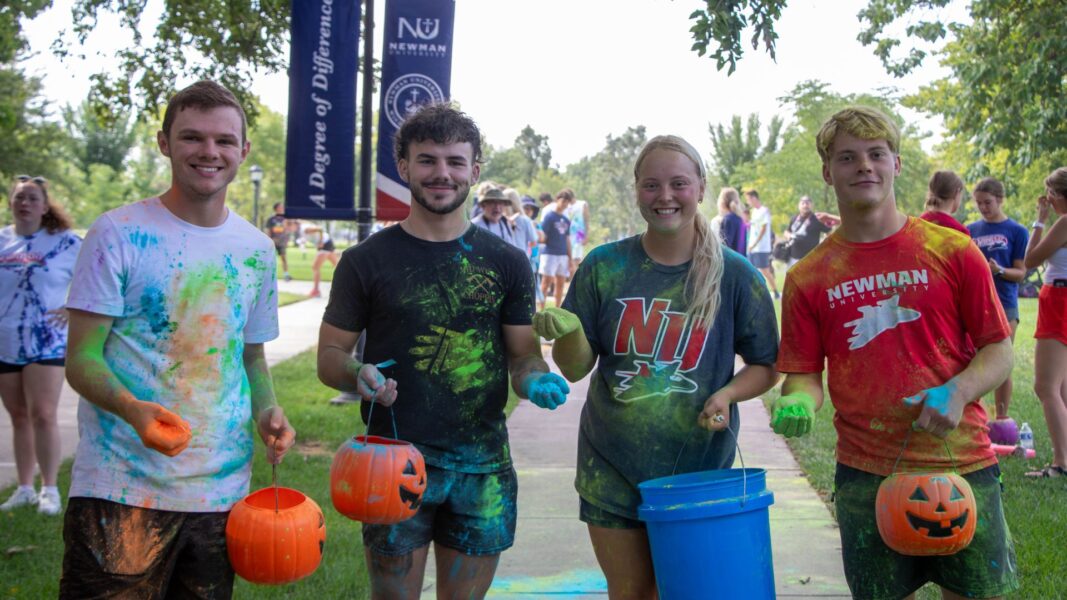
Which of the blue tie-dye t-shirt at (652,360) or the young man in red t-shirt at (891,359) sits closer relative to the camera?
the young man in red t-shirt at (891,359)

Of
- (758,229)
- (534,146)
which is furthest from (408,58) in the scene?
(534,146)

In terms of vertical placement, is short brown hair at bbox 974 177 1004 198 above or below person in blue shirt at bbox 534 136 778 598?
above

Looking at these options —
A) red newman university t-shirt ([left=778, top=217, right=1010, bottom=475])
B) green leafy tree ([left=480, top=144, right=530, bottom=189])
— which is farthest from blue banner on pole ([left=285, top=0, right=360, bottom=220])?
green leafy tree ([left=480, top=144, right=530, bottom=189])

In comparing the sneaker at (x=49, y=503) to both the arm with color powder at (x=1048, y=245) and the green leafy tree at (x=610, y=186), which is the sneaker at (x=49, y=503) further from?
the green leafy tree at (x=610, y=186)

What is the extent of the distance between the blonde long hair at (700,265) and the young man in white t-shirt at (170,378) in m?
1.28

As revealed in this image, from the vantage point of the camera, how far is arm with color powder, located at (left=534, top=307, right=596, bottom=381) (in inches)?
118

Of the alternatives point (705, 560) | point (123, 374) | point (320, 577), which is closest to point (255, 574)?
point (123, 374)

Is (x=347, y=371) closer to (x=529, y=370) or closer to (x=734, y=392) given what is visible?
(x=529, y=370)

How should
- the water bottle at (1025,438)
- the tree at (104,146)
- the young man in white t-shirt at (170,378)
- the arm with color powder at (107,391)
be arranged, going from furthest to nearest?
the tree at (104,146), the water bottle at (1025,438), the young man in white t-shirt at (170,378), the arm with color powder at (107,391)

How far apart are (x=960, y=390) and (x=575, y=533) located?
10.2 feet

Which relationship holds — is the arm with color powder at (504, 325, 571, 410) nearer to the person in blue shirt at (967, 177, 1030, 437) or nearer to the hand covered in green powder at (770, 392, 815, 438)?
the hand covered in green powder at (770, 392, 815, 438)

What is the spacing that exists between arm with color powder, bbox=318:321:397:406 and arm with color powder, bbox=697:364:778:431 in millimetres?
936

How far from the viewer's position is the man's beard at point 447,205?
3197 millimetres

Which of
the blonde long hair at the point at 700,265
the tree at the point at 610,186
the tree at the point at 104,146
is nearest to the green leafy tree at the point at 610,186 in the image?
the tree at the point at 610,186
